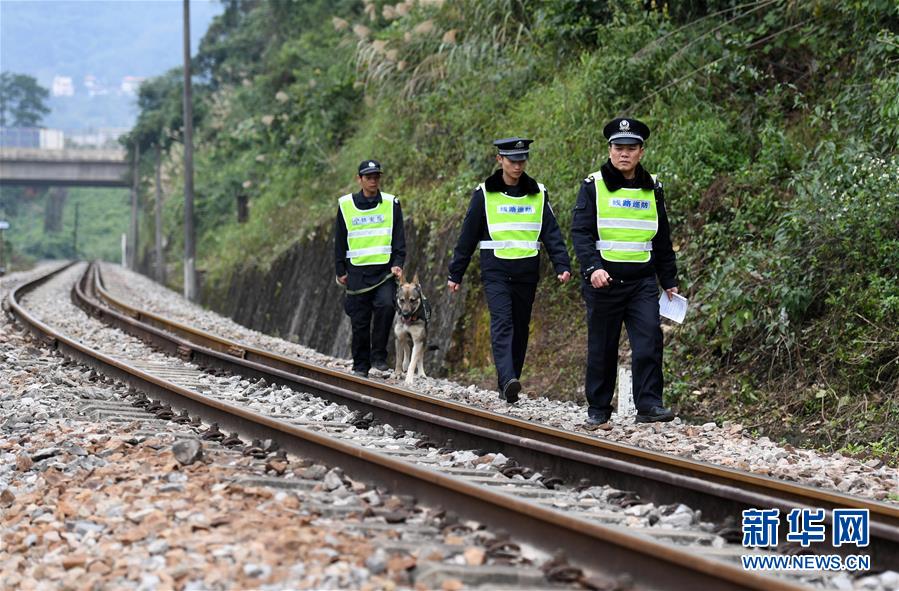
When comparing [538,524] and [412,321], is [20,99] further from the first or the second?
[538,524]

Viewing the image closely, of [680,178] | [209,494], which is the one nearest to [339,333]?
[680,178]

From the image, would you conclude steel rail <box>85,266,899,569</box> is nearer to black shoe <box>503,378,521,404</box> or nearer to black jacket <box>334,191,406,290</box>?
black shoe <box>503,378,521,404</box>

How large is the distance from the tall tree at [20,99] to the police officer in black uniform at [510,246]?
164525 millimetres

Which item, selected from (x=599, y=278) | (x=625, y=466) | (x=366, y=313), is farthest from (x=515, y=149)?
(x=625, y=466)

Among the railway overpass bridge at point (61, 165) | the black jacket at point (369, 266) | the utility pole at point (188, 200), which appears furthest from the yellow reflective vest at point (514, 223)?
the railway overpass bridge at point (61, 165)

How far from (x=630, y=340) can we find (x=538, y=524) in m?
4.13

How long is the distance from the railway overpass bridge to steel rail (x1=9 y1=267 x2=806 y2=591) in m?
85.5

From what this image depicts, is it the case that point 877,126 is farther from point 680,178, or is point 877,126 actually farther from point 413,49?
point 413,49

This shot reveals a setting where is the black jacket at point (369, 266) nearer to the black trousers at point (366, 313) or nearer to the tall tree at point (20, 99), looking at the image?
the black trousers at point (366, 313)

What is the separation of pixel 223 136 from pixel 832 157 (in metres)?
35.2

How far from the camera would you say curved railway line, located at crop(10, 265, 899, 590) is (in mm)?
4254

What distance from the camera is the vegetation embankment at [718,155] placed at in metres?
9.37

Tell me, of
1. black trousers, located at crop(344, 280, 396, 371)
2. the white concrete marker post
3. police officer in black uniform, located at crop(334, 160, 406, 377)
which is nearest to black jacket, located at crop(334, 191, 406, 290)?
police officer in black uniform, located at crop(334, 160, 406, 377)

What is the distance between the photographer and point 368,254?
11625mm
